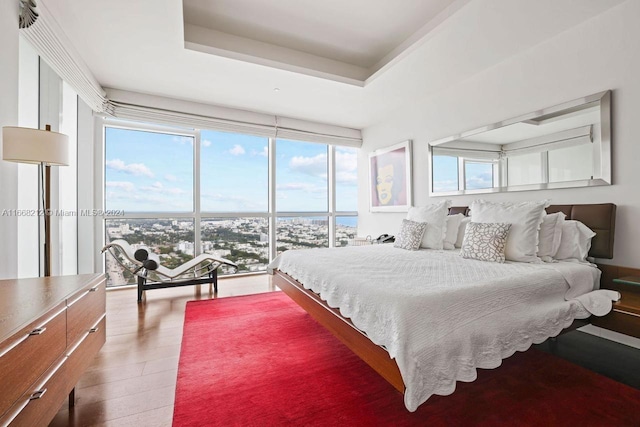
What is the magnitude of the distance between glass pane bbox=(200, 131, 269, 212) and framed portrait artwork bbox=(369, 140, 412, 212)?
1907 millimetres

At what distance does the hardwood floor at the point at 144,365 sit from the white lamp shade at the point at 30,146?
1.41 metres

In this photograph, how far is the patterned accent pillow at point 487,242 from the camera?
235 centimetres

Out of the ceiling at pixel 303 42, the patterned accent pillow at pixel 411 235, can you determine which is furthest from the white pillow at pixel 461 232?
the ceiling at pixel 303 42

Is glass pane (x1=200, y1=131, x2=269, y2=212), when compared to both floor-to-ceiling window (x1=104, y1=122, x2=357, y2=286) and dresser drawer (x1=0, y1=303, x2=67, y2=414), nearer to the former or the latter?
floor-to-ceiling window (x1=104, y1=122, x2=357, y2=286)

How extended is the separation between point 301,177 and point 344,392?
4.15 metres

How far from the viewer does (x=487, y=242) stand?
2400mm

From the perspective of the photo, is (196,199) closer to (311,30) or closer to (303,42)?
(303,42)

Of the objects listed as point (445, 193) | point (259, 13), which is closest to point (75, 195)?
point (259, 13)

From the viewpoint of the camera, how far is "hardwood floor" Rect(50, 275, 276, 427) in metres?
1.50

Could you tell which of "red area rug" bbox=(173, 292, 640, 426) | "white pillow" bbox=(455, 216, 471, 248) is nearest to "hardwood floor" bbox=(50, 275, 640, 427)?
"red area rug" bbox=(173, 292, 640, 426)

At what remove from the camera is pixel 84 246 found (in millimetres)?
3744

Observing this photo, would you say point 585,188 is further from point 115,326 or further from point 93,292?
point 115,326

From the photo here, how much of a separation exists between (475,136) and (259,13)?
8.66 feet

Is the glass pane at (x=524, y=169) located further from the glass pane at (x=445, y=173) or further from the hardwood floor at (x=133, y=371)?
the hardwood floor at (x=133, y=371)
